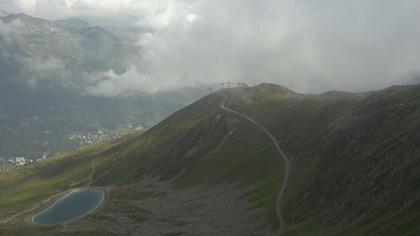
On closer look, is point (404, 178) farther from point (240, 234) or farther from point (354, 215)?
point (240, 234)

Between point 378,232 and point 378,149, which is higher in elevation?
point 378,149

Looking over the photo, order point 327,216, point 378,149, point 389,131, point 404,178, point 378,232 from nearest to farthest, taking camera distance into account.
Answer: point 378,232 → point 404,178 → point 327,216 → point 378,149 → point 389,131

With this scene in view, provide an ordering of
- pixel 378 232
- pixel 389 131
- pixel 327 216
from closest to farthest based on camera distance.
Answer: pixel 378 232
pixel 327 216
pixel 389 131

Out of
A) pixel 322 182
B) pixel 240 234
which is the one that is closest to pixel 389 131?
pixel 322 182

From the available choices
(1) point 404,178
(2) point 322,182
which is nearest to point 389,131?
(2) point 322,182

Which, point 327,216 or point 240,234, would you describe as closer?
point 327,216

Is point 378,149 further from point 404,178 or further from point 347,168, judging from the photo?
point 404,178

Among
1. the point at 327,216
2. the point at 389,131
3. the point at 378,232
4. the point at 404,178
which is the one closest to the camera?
the point at 378,232

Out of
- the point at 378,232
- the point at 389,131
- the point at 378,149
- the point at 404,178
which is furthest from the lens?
the point at 389,131

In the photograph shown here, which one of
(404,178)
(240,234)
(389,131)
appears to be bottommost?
(240,234)

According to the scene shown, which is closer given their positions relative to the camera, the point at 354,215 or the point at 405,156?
the point at 354,215
